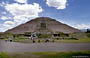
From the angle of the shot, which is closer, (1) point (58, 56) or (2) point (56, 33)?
(1) point (58, 56)

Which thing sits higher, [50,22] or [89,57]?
[50,22]

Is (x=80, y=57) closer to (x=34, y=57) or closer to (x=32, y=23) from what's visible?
(x=34, y=57)

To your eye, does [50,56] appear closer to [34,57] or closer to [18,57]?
[34,57]

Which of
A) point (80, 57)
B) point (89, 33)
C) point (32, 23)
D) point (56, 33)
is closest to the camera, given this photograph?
point (80, 57)

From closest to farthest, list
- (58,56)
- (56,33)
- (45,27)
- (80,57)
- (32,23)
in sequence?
(80,57), (58,56), (56,33), (32,23), (45,27)

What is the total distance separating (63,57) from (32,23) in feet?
169

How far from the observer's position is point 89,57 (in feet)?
31.7

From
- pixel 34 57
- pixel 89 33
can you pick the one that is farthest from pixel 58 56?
pixel 89 33

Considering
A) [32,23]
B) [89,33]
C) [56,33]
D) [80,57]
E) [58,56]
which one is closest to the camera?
[80,57]

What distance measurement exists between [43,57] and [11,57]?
7.83ft

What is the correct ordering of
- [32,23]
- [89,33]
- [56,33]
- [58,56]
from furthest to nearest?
[32,23]
[56,33]
[89,33]
[58,56]

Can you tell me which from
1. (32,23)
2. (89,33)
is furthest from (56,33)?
(89,33)

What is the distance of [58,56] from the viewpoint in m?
10.2

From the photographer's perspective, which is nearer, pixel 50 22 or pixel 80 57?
pixel 80 57
